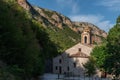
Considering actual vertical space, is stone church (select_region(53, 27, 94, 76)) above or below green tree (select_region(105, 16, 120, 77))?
above

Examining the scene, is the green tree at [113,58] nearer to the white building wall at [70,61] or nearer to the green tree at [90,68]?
the green tree at [90,68]

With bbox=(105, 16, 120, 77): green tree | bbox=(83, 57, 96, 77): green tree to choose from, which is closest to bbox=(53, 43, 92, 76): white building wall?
bbox=(83, 57, 96, 77): green tree

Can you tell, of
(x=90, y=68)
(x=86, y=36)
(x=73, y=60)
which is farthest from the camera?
(x=86, y=36)

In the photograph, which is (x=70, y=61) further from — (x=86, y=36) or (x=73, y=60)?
(x=86, y=36)

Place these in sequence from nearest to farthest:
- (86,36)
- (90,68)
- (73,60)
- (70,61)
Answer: (90,68)
(73,60)
(70,61)
(86,36)

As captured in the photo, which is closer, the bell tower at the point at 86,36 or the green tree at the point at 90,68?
the green tree at the point at 90,68

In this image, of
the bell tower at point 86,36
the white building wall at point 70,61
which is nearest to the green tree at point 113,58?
the white building wall at point 70,61

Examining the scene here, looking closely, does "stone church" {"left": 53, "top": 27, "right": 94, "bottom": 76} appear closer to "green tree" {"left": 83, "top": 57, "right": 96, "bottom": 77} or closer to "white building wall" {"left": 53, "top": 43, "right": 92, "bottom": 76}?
"white building wall" {"left": 53, "top": 43, "right": 92, "bottom": 76}

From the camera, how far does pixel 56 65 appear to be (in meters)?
112

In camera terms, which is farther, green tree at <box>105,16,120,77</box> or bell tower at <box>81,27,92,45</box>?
bell tower at <box>81,27,92,45</box>

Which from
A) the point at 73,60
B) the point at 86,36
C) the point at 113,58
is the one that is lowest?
the point at 113,58

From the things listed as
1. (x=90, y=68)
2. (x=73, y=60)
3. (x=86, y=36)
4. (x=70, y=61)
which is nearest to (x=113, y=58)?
(x=90, y=68)

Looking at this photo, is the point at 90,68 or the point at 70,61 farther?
the point at 70,61

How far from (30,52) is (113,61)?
10.5 metres
